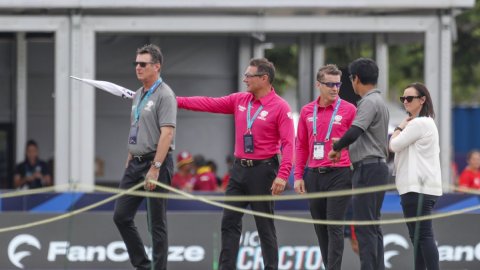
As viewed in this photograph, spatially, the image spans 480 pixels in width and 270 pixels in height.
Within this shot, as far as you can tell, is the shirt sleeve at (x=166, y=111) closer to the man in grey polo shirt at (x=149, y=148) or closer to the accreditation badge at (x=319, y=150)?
the man in grey polo shirt at (x=149, y=148)

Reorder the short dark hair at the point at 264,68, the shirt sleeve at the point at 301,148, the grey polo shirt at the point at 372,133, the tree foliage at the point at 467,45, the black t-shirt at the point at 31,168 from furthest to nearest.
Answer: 1. the tree foliage at the point at 467,45
2. the black t-shirt at the point at 31,168
3. the shirt sleeve at the point at 301,148
4. the short dark hair at the point at 264,68
5. the grey polo shirt at the point at 372,133

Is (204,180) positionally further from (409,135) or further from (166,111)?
(409,135)

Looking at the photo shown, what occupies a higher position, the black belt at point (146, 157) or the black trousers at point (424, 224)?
the black belt at point (146, 157)

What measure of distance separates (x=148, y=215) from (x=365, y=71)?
249cm

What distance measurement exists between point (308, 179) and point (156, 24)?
8027 mm

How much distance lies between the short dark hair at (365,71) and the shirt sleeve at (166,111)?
174cm

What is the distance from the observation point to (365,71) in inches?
412

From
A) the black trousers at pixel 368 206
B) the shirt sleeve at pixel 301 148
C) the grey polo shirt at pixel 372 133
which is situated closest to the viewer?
the grey polo shirt at pixel 372 133

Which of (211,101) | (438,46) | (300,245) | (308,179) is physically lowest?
(300,245)

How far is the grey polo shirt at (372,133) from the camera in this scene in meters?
10.4

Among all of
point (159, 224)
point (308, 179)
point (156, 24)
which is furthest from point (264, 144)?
point (156, 24)

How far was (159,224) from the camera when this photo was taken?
10.7 m

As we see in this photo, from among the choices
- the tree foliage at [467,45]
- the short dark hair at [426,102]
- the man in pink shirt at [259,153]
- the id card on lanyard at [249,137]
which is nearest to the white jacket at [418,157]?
the short dark hair at [426,102]

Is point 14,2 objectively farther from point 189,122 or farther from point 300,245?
point 300,245
